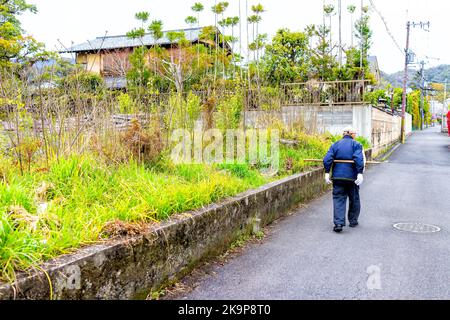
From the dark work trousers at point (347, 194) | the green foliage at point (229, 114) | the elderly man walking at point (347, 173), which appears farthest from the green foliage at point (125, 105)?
the dark work trousers at point (347, 194)

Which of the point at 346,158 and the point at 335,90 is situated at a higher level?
the point at 335,90

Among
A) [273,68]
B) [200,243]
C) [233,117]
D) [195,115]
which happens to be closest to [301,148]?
[233,117]

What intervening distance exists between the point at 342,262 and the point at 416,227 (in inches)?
98.2

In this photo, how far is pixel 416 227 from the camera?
6.48 m

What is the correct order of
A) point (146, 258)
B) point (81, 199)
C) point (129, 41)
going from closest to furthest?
point (146, 258), point (81, 199), point (129, 41)

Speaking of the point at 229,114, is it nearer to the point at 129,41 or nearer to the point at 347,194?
the point at 347,194

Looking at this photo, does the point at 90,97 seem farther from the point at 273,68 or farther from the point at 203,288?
the point at 273,68

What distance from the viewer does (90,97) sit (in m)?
6.18

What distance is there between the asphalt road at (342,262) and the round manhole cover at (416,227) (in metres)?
0.13

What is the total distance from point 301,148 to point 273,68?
1041 centimetres

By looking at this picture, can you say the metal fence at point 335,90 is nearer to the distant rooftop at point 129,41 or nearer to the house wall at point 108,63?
the house wall at point 108,63

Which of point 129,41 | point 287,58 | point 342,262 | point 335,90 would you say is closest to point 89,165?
point 342,262

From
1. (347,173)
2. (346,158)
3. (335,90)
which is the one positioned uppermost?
(335,90)

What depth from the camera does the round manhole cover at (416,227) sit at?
20.6 ft
